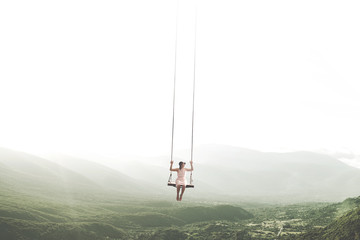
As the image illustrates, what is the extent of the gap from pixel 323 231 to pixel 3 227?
98.7 metres

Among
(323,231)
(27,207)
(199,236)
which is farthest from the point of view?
(27,207)

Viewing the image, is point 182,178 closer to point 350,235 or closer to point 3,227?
point 350,235

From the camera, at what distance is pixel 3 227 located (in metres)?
112

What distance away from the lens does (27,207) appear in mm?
150750

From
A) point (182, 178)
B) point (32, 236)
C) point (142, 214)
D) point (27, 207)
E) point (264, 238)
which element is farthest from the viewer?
point (142, 214)

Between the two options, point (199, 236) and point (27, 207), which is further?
point (27, 207)

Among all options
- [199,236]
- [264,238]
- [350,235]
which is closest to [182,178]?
[350,235]

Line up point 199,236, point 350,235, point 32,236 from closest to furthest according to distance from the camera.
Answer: point 350,235 < point 32,236 < point 199,236

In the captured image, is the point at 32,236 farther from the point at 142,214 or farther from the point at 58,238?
the point at 142,214

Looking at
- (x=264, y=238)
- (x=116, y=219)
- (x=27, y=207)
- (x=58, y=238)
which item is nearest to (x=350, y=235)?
Result: (x=264, y=238)

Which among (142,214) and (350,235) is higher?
(350,235)

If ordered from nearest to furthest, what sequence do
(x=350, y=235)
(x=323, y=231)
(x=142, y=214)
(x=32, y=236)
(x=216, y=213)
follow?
(x=350, y=235) → (x=323, y=231) → (x=32, y=236) → (x=142, y=214) → (x=216, y=213)

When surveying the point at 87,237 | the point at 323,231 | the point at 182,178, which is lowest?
the point at 87,237

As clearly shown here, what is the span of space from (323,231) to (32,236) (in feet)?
299
